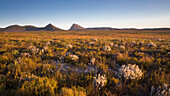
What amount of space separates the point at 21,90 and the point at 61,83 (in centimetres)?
110

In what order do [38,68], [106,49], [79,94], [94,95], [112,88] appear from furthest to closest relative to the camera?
[106,49]
[38,68]
[112,88]
[94,95]
[79,94]

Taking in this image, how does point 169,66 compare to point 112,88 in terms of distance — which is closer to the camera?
point 112,88

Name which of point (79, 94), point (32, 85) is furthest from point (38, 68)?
point (79, 94)

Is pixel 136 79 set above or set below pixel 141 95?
above

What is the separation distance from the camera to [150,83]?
2.83 m

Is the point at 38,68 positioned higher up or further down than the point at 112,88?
higher up

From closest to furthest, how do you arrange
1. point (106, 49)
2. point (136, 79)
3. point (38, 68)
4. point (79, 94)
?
1. point (79, 94)
2. point (136, 79)
3. point (38, 68)
4. point (106, 49)

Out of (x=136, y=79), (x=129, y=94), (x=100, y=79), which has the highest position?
(x=100, y=79)

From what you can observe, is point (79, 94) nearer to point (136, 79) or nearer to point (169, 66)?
point (136, 79)

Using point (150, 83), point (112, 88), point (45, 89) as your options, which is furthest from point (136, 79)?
point (45, 89)

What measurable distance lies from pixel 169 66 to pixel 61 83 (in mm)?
5182

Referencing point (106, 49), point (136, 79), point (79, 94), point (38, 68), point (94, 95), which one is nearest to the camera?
point (79, 94)

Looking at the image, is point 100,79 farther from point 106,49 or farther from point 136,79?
point 106,49

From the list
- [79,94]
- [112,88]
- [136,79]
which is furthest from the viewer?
Answer: [136,79]
